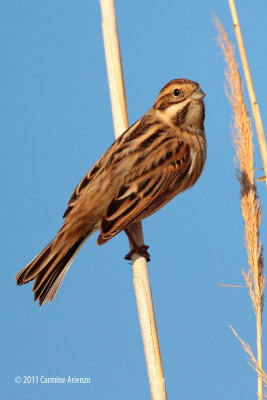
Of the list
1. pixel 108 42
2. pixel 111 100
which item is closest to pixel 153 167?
pixel 111 100

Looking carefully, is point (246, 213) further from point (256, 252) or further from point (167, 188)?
point (167, 188)

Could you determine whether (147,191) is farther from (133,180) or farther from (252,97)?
(252,97)

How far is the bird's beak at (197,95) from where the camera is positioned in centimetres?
350

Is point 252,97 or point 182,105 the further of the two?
point 182,105

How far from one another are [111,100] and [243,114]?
769 millimetres

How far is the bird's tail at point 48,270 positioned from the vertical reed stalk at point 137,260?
426 millimetres

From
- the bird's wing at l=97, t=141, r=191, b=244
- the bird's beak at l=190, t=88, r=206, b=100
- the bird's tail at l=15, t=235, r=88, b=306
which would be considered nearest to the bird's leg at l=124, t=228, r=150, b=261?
the bird's wing at l=97, t=141, r=191, b=244

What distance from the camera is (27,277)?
10.2ft

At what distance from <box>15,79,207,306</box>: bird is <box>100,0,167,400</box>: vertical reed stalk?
5.8 inches

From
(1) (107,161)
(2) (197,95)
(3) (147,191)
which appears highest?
(2) (197,95)

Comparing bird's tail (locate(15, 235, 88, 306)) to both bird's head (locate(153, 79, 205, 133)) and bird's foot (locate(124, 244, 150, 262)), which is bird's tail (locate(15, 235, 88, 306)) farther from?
bird's head (locate(153, 79, 205, 133))

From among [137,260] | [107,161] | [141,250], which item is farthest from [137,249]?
[107,161]

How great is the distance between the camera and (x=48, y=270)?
3129mm

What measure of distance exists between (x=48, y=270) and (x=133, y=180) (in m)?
0.72
